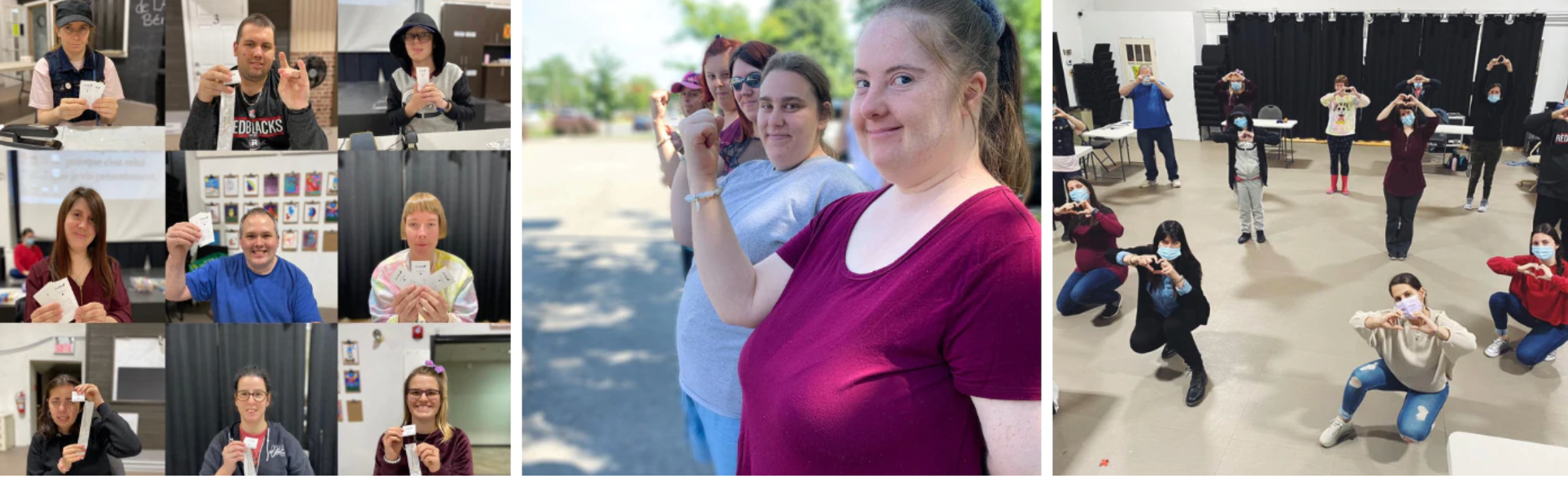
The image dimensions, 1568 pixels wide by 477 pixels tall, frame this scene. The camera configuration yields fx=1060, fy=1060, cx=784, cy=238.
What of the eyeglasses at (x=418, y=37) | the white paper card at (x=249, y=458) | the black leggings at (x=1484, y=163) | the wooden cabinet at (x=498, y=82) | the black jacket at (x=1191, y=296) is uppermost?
the eyeglasses at (x=418, y=37)

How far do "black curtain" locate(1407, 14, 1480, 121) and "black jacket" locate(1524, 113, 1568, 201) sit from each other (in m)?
0.15

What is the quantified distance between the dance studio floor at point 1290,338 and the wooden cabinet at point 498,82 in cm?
136

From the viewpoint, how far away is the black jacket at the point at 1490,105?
2461mm

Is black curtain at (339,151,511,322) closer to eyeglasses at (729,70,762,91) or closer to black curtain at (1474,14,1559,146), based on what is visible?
eyeglasses at (729,70,762,91)

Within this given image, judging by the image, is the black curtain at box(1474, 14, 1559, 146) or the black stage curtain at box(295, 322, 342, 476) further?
the black stage curtain at box(295, 322, 342, 476)

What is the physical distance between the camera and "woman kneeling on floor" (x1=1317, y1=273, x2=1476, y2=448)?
2.51 m

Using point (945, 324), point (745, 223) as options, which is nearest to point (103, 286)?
point (745, 223)

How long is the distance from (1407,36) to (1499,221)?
485 millimetres

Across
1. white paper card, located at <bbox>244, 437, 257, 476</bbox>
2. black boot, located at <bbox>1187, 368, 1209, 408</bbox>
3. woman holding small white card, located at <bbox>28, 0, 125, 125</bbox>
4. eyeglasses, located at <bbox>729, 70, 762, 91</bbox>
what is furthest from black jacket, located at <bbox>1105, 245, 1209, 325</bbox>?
woman holding small white card, located at <bbox>28, 0, 125, 125</bbox>

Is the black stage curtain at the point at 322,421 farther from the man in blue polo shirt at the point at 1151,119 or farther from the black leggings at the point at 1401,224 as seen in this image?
the black leggings at the point at 1401,224

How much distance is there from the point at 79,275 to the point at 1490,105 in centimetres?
339

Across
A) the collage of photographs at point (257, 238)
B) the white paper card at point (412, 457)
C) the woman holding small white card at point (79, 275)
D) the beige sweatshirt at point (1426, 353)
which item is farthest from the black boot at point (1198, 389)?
the woman holding small white card at point (79, 275)

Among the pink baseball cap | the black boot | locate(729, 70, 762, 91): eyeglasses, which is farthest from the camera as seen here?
the black boot

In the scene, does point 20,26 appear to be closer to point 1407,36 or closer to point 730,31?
point 730,31
